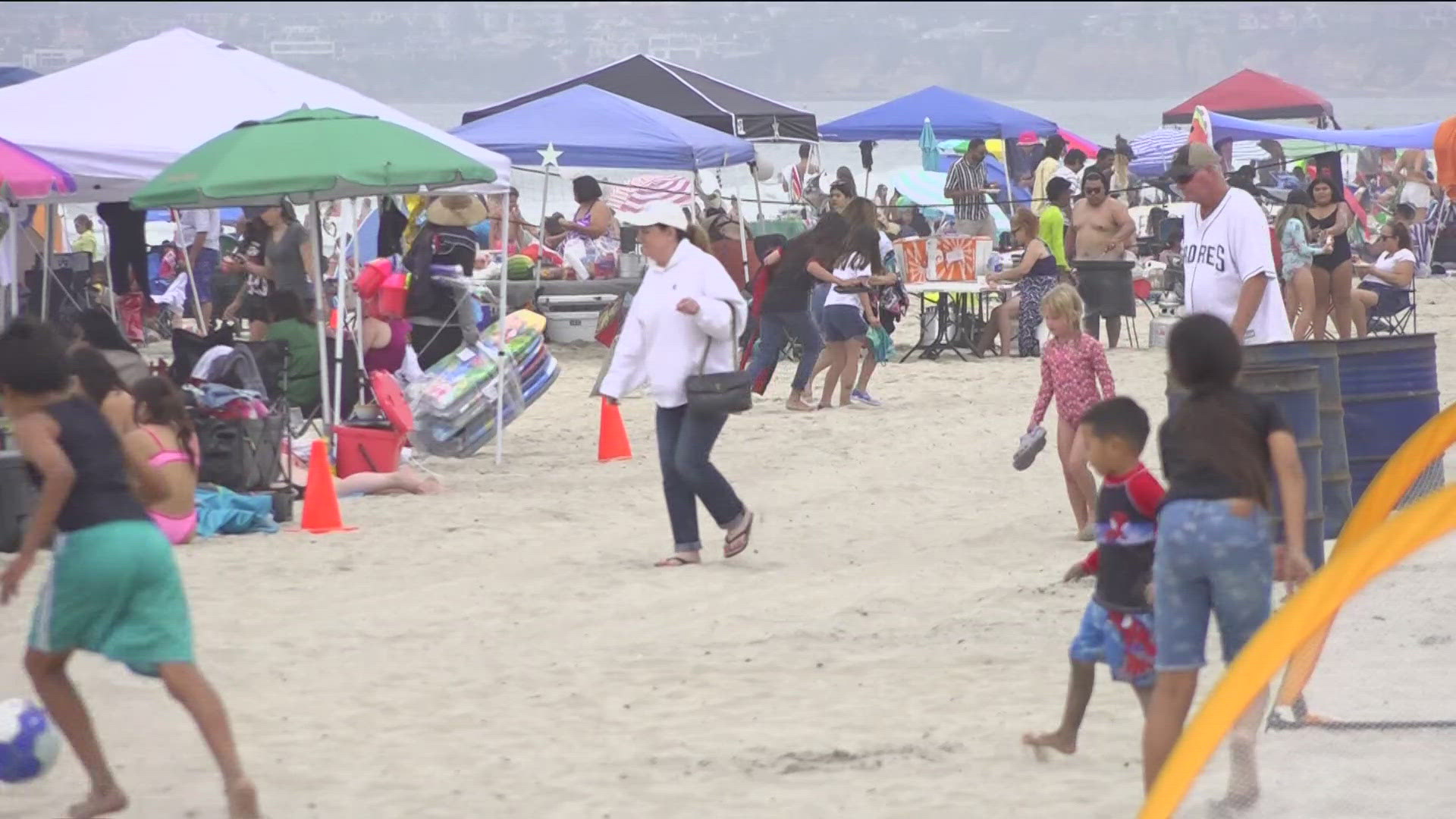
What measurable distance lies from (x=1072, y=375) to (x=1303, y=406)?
1828mm

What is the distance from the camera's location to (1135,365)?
638 inches

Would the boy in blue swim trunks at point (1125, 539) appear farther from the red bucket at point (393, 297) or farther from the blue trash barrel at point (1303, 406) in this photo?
the red bucket at point (393, 297)

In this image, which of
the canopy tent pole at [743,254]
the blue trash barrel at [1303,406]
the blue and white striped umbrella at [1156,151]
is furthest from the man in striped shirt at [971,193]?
the blue trash barrel at [1303,406]

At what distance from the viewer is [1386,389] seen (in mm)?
7301

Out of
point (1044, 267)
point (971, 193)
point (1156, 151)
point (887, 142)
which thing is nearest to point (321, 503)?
point (1044, 267)

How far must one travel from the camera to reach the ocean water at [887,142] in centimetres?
3962

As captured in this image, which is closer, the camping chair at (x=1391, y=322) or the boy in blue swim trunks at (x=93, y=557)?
the boy in blue swim trunks at (x=93, y=557)

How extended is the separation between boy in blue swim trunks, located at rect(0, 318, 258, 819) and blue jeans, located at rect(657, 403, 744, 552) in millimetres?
3682

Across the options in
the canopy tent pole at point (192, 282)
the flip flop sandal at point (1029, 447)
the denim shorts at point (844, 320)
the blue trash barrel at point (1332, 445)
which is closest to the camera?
the blue trash barrel at point (1332, 445)

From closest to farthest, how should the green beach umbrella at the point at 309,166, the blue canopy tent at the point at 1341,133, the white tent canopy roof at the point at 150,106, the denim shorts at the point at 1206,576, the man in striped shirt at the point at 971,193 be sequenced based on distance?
the denim shorts at the point at 1206,576 → the green beach umbrella at the point at 309,166 → the white tent canopy roof at the point at 150,106 → the blue canopy tent at the point at 1341,133 → the man in striped shirt at the point at 971,193

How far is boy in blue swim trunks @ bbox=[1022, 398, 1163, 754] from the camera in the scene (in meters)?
4.86

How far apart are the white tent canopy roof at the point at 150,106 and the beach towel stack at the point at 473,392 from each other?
3.32ft

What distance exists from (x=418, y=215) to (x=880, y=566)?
8414 mm

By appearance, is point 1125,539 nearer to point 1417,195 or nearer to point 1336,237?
point 1336,237
